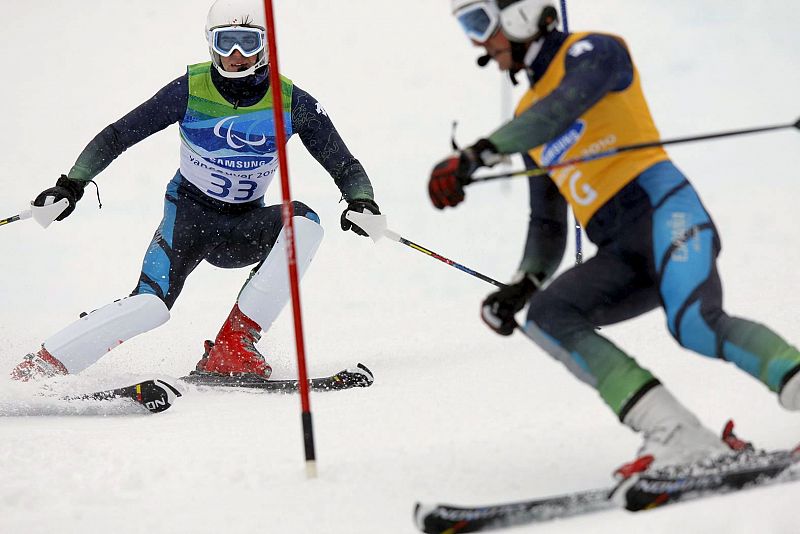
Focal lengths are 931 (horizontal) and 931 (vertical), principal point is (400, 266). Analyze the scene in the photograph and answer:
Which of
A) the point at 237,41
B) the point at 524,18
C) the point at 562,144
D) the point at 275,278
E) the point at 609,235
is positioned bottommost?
the point at 609,235

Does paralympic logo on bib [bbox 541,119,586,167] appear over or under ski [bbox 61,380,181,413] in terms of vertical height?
over

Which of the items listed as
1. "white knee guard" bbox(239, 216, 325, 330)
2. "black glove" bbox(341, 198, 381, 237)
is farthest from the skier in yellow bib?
"white knee guard" bbox(239, 216, 325, 330)

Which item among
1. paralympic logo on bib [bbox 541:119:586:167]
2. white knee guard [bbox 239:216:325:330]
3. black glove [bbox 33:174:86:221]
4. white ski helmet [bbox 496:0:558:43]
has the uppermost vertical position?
black glove [bbox 33:174:86:221]

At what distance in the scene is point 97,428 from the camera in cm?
394

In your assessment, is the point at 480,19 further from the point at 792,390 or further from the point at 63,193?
the point at 63,193

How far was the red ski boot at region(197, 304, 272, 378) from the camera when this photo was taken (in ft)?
16.6

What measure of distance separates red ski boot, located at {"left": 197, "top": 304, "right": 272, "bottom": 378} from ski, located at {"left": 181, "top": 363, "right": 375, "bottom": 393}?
66 millimetres

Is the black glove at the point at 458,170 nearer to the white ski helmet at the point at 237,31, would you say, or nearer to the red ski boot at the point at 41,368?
Result: the white ski helmet at the point at 237,31

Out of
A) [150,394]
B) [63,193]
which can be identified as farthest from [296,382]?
[63,193]

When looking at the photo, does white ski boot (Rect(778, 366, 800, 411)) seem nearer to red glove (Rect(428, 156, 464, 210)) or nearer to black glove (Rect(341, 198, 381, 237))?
red glove (Rect(428, 156, 464, 210))

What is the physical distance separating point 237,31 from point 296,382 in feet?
6.07

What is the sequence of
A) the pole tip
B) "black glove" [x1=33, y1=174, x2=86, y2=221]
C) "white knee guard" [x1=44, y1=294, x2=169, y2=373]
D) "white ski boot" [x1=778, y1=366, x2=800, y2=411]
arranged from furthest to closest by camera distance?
"black glove" [x1=33, y1=174, x2=86, y2=221], "white knee guard" [x1=44, y1=294, x2=169, y2=373], the pole tip, "white ski boot" [x1=778, y1=366, x2=800, y2=411]

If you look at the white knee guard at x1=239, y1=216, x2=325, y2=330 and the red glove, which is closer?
the red glove

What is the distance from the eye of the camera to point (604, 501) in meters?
Answer: 2.39
